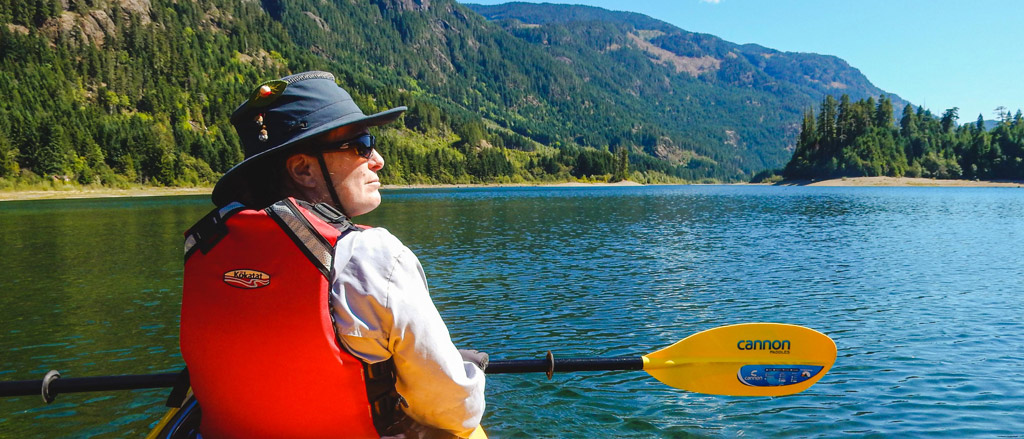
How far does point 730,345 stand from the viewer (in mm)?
6805

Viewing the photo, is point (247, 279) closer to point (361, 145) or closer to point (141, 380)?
point (361, 145)

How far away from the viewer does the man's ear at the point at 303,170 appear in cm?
351

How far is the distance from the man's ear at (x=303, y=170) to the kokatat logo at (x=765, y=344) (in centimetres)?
521

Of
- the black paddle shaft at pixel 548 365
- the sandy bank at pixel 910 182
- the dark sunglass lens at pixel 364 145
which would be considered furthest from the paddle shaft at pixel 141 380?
the sandy bank at pixel 910 182

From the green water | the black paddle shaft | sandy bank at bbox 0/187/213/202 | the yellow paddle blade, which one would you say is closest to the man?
the black paddle shaft

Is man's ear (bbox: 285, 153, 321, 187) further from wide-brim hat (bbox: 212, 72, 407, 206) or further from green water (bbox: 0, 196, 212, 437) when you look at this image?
green water (bbox: 0, 196, 212, 437)

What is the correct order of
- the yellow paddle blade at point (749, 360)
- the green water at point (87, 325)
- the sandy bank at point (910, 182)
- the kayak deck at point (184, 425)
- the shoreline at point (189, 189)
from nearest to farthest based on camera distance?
the kayak deck at point (184, 425), the yellow paddle blade at point (749, 360), the green water at point (87, 325), the shoreline at point (189, 189), the sandy bank at point (910, 182)

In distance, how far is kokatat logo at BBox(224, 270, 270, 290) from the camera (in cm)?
305

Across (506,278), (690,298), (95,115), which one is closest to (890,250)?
(690,298)

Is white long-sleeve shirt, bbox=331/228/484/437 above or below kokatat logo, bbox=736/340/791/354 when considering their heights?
above

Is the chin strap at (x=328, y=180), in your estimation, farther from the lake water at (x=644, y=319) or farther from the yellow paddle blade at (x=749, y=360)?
the lake water at (x=644, y=319)

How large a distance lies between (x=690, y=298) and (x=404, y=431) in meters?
17.8

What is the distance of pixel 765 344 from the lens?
268 inches

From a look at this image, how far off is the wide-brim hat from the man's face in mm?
195
